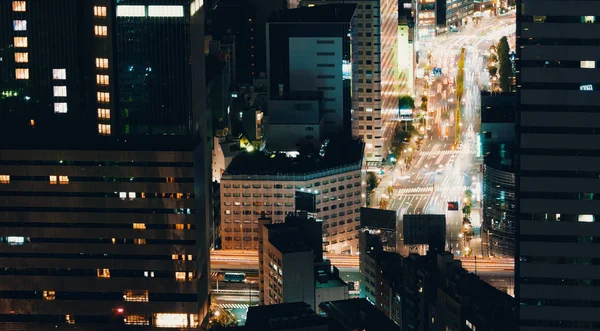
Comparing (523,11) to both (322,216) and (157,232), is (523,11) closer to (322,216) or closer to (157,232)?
(157,232)

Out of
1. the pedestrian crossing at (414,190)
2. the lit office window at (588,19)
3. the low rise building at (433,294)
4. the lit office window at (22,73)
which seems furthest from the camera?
the pedestrian crossing at (414,190)

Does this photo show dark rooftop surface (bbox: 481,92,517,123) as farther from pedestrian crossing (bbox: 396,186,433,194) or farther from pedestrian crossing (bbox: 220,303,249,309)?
pedestrian crossing (bbox: 220,303,249,309)

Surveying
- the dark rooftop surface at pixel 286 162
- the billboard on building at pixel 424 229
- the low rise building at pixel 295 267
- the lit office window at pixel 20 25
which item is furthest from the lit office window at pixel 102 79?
the dark rooftop surface at pixel 286 162

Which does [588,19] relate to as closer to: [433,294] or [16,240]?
[433,294]

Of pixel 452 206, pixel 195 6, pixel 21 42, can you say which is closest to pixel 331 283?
pixel 195 6

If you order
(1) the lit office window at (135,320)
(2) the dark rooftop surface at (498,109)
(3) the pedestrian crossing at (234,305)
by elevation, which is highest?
(2) the dark rooftop surface at (498,109)

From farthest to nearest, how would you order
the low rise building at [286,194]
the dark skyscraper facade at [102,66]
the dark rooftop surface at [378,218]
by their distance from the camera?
the low rise building at [286,194]
the dark rooftop surface at [378,218]
the dark skyscraper facade at [102,66]

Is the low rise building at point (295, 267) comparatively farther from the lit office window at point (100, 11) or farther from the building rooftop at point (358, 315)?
the lit office window at point (100, 11)

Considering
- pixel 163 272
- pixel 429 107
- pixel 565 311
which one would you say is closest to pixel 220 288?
pixel 163 272
